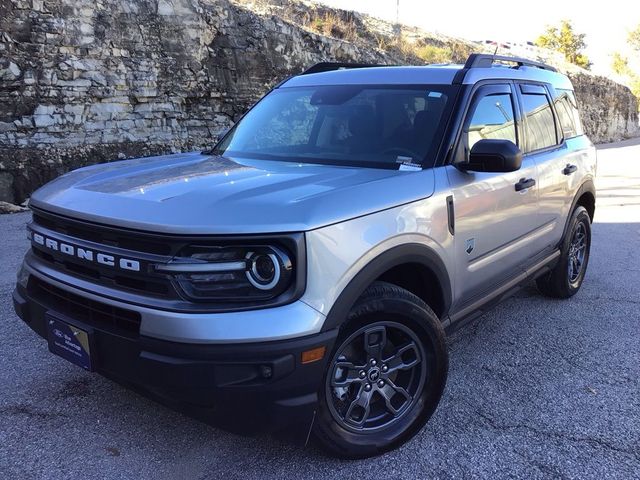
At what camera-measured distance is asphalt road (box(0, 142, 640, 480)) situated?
8.59 feet

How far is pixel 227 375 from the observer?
213 centimetres

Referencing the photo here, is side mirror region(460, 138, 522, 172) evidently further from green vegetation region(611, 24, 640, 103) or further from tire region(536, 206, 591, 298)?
green vegetation region(611, 24, 640, 103)

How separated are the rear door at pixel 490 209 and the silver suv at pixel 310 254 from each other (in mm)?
16

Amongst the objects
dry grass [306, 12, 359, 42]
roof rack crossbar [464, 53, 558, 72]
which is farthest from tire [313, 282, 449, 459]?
dry grass [306, 12, 359, 42]

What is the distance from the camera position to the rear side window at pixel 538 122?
4.09 metres

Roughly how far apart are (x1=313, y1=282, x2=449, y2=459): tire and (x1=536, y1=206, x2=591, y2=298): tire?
244 cm

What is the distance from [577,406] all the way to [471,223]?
1.23 meters

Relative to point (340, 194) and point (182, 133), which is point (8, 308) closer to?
point (340, 194)

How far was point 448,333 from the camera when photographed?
10.4ft

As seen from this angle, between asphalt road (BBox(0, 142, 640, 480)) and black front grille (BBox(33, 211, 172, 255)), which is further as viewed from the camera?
asphalt road (BBox(0, 142, 640, 480))

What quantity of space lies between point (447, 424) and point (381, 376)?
1.96 ft

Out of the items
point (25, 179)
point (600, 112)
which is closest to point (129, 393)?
point (25, 179)

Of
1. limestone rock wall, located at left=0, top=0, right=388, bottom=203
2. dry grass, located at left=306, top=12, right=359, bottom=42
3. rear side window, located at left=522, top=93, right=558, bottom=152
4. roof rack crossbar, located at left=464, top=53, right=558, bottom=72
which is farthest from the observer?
dry grass, located at left=306, top=12, right=359, bottom=42

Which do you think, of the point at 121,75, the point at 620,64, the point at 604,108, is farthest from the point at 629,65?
the point at 121,75
